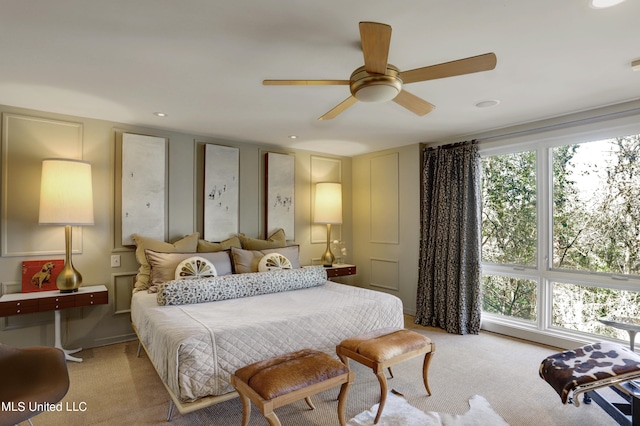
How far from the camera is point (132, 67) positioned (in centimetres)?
242

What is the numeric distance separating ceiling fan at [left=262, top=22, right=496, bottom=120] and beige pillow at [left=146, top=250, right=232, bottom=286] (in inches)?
87.1

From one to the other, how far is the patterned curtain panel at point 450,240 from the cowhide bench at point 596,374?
1767 millimetres

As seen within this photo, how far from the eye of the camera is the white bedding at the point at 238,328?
6.81 feet

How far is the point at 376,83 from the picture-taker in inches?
78.4

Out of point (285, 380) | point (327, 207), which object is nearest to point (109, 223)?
point (327, 207)

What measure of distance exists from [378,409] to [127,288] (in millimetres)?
2949

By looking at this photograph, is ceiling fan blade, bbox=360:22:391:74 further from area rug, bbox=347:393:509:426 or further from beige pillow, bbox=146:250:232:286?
beige pillow, bbox=146:250:232:286

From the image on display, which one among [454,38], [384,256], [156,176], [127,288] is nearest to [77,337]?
[127,288]

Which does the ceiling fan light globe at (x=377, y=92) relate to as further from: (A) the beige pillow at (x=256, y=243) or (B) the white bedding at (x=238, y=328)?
(A) the beige pillow at (x=256, y=243)

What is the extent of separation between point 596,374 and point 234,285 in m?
A: 2.66

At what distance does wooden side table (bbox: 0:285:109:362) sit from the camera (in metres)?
2.85

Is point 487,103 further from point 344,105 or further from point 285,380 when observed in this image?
point 285,380

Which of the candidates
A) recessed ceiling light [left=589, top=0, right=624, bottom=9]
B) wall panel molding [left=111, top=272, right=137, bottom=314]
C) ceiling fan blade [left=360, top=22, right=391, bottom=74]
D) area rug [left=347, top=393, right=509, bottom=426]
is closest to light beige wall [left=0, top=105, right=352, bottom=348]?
wall panel molding [left=111, top=272, right=137, bottom=314]

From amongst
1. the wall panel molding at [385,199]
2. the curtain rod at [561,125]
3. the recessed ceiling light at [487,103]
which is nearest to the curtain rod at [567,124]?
A: the curtain rod at [561,125]
